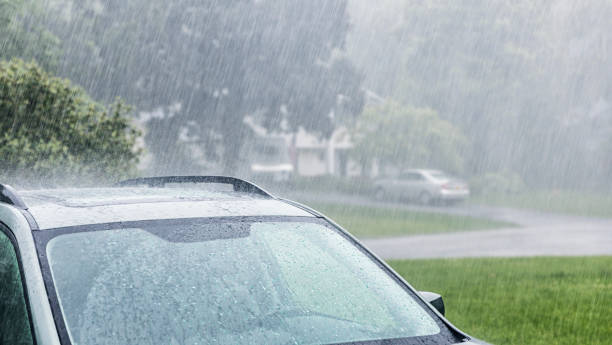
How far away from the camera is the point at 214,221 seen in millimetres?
2865

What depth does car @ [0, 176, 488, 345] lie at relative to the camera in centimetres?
250

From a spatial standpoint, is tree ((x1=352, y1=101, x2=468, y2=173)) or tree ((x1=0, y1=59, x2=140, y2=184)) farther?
tree ((x1=352, y1=101, x2=468, y2=173))

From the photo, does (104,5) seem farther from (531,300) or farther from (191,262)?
(191,262)

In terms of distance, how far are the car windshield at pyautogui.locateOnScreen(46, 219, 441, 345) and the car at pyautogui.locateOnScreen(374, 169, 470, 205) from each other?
30512mm

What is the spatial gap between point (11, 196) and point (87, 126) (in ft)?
30.0

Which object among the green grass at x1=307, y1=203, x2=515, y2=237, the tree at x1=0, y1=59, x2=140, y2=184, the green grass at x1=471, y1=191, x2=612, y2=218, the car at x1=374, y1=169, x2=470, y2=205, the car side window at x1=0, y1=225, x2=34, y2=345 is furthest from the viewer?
the car at x1=374, y1=169, x2=470, y2=205

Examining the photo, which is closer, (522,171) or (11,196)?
(11,196)

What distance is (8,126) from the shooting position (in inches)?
440

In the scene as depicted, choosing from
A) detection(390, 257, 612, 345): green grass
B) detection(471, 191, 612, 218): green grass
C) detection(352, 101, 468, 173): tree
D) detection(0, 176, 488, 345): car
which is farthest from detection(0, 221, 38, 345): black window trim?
detection(352, 101, 468, 173): tree

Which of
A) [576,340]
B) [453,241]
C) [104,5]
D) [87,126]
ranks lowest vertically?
[453,241]

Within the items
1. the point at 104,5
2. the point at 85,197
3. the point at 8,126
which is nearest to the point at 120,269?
the point at 85,197

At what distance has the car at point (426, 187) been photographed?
33406 mm

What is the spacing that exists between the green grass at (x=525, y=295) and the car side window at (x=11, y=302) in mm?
4906

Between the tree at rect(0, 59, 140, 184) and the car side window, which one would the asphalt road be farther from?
the car side window
